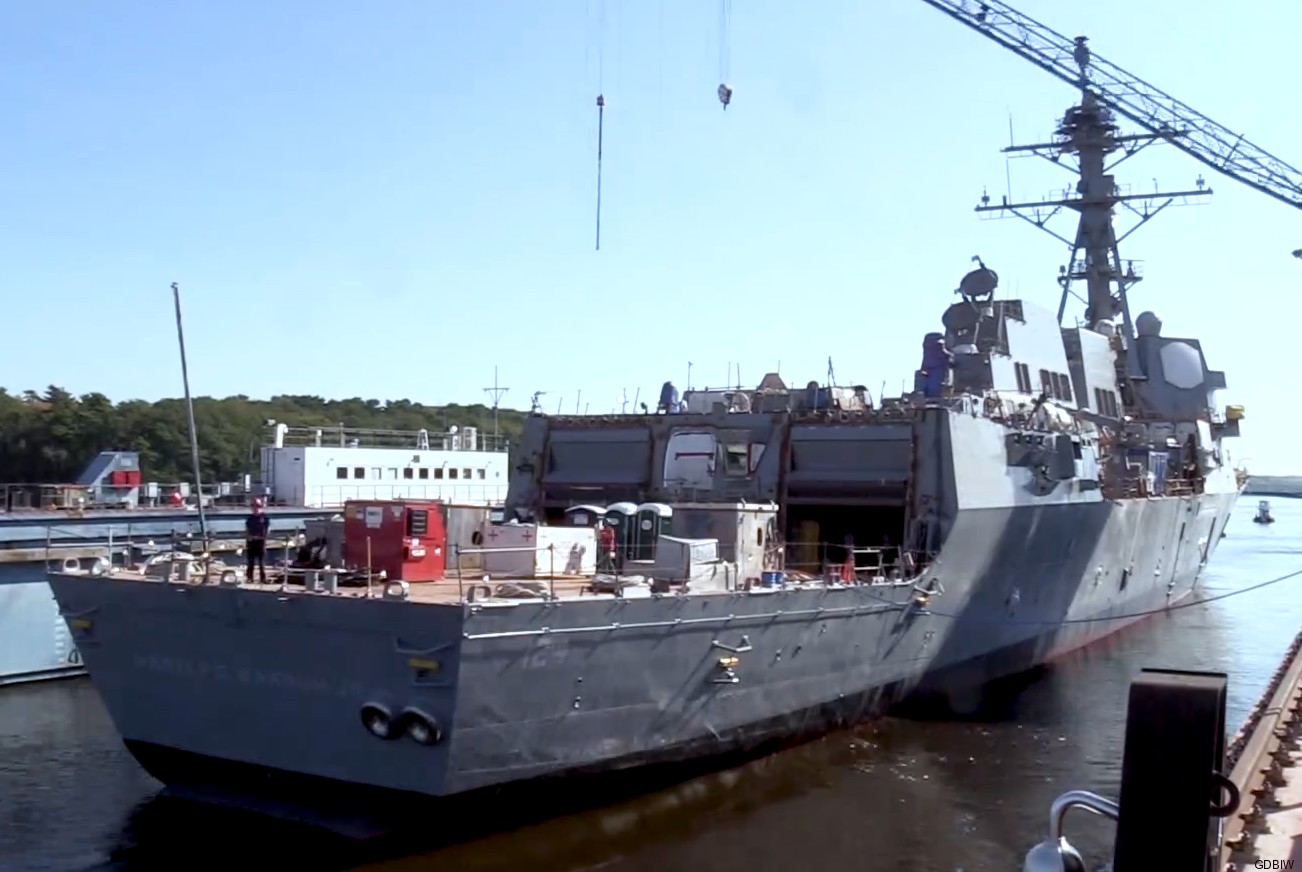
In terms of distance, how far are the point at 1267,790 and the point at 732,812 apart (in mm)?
6399

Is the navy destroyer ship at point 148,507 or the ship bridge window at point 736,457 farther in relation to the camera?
the navy destroyer ship at point 148,507

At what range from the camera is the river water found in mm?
12961

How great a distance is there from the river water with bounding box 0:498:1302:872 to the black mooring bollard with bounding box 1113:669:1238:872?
758cm

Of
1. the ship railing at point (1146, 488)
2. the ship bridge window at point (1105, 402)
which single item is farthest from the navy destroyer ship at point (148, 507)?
the ship bridge window at point (1105, 402)

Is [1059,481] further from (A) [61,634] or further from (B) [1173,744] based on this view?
(A) [61,634]

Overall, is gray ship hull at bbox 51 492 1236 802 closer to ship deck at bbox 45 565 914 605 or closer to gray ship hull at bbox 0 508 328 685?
ship deck at bbox 45 565 914 605

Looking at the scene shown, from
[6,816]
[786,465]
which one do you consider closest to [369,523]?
[6,816]

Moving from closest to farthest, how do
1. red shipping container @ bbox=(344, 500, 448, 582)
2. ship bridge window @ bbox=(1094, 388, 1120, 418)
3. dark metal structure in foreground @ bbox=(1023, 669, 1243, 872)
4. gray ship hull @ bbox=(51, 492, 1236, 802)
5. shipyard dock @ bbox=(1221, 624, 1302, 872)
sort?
dark metal structure in foreground @ bbox=(1023, 669, 1243, 872) → shipyard dock @ bbox=(1221, 624, 1302, 872) → gray ship hull @ bbox=(51, 492, 1236, 802) → red shipping container @ bbox=(344, 500, 448, 582) → ship bridge window @ bbox=(1094, 388, 1120, 418)

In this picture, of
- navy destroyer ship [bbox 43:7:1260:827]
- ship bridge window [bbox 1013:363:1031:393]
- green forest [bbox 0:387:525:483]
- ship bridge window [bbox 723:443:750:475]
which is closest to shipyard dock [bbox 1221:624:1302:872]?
navy destroyer ship [bbox 43:7:1260:827]

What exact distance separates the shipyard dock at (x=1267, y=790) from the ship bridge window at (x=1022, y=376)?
1194 cm

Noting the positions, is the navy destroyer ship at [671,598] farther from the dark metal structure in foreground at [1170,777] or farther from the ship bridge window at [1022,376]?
the dark metal structure in foreground at [1170,777]

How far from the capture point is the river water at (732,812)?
13.0 meters

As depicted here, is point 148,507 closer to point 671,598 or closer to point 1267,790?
point 671,598

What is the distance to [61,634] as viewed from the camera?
2366 centimetres
